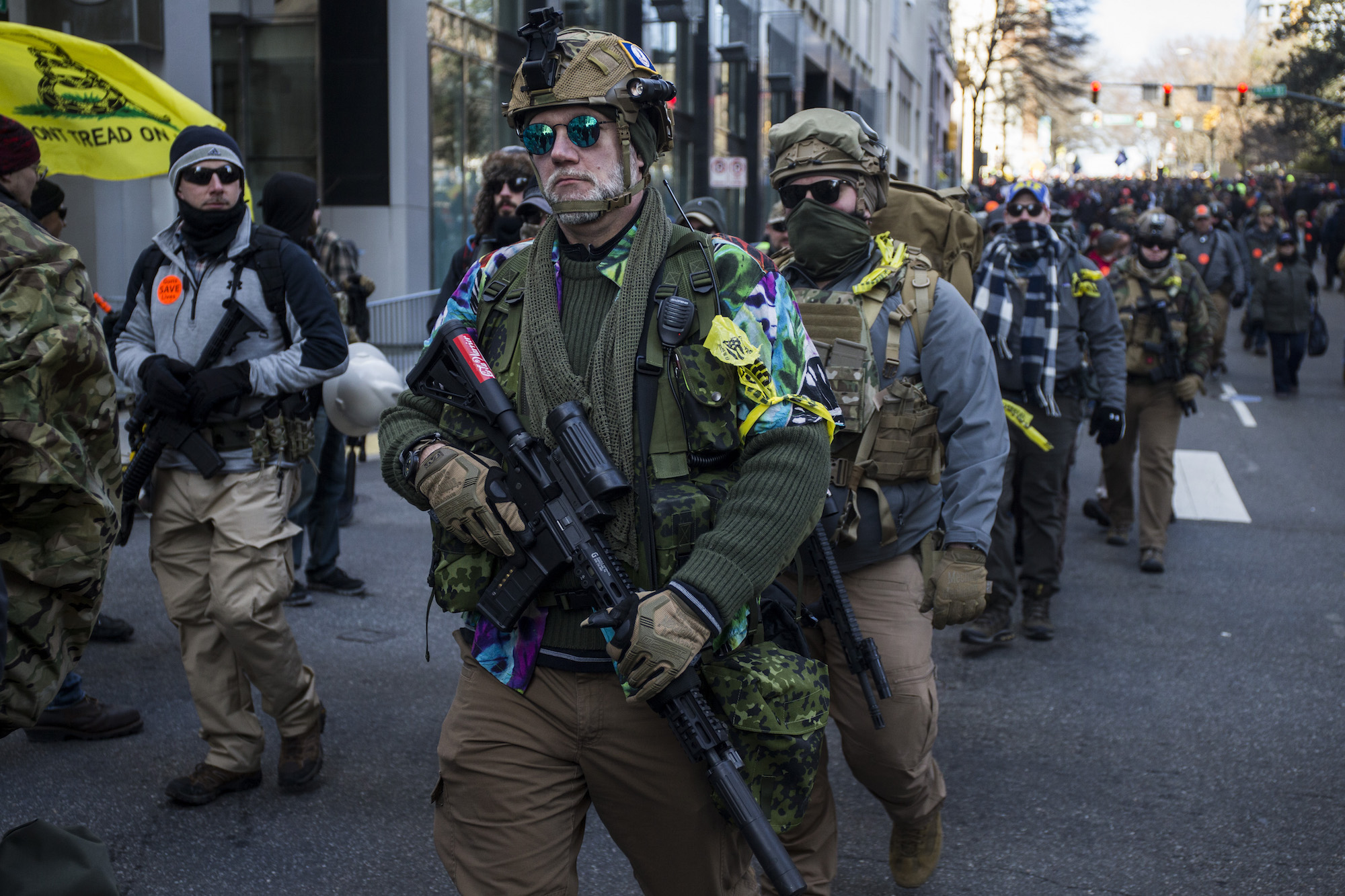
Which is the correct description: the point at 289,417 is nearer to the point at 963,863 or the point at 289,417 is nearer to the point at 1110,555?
the point at 963,863

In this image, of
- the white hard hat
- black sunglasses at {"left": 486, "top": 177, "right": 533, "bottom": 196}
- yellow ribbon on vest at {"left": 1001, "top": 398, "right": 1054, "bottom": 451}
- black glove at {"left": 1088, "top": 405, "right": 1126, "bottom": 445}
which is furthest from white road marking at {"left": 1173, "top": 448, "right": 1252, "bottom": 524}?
the white hard hat

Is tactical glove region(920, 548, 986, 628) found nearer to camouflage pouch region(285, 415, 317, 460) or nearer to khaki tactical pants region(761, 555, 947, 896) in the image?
khaki tactical pants region(761, 555, 947, 896)

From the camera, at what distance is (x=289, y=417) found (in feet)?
13.7

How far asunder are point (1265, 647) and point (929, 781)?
3401 mm

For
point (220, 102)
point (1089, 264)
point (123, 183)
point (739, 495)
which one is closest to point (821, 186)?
point (739, 495)

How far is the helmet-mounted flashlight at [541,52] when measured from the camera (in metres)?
2.40

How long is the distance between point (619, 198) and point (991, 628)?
4155mm

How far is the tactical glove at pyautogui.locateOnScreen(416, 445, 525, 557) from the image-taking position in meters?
2.33

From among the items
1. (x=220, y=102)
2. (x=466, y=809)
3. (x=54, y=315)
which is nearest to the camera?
(x=54, y=315)

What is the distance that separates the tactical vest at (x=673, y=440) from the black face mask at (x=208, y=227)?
1.91 meters

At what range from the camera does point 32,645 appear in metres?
2.29

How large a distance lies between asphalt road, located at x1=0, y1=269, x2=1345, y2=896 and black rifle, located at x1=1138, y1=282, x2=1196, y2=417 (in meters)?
1.15

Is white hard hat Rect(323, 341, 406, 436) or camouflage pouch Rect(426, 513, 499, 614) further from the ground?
white hard hat Rect(323, 341, 406, 436)

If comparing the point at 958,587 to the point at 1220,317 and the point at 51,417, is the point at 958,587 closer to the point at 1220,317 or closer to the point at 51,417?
Result: the point at 51,417
